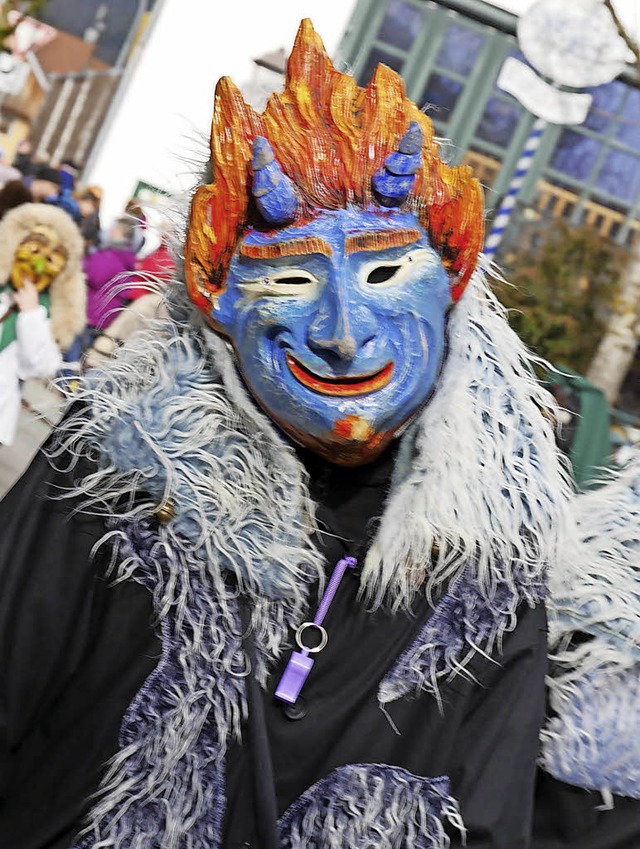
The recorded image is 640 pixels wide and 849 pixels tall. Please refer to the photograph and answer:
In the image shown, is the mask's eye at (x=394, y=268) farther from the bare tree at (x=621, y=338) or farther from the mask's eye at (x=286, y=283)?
the bare tree at (x=621, y=338)

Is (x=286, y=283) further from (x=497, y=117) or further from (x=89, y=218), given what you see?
(x=497, y=117)

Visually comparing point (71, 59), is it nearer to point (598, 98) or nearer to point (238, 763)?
point (598, 98)

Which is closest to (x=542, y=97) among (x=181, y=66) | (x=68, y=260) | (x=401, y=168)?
(x=68, y=260)

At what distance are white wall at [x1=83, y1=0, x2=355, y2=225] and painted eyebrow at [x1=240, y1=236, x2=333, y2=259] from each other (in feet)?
23.4

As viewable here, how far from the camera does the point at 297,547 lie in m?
1.95

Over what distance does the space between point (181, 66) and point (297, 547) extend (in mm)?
8683

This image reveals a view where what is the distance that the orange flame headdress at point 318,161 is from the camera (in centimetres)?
189

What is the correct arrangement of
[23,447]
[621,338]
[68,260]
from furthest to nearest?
[621,338] < [23,447] < [68,260]

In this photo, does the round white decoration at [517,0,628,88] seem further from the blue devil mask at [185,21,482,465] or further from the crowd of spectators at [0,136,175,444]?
the blue devil mask at [185,21,482,465]

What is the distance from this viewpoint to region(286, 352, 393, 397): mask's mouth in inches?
72.5

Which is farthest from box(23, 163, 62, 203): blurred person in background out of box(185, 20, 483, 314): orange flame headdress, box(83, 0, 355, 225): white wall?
box(185, 20, 483, 314): orange flame headdress

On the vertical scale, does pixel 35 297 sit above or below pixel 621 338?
below

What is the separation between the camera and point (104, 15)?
10773 millimetres


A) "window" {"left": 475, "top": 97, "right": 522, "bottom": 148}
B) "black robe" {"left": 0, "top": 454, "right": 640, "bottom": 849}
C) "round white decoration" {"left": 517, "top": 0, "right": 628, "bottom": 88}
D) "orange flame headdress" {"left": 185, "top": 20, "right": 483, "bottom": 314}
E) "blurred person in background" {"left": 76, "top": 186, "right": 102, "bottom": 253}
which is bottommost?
"black robe" {"left": 0, "top": 454, "right": 640, "bottom": 849}
